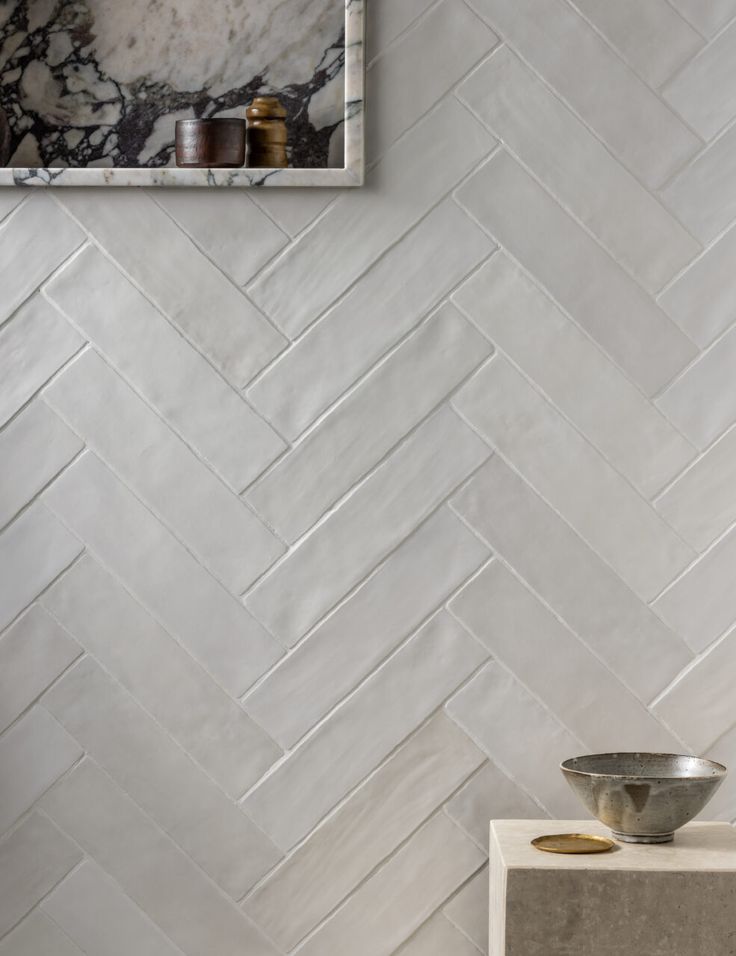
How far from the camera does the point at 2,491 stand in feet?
4.76

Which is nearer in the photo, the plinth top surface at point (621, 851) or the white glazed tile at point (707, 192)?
the plinth top surface at point (621, 851)

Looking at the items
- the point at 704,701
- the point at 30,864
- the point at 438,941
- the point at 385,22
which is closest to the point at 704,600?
the point at 704,701

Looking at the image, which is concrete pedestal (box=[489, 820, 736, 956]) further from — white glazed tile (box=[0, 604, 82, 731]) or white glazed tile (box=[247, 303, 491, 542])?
white glazed tile (box=[0, 604, 82, 731])

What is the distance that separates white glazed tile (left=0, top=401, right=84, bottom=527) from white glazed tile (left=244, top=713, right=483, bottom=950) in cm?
63

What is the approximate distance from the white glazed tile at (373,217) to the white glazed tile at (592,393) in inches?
6.3

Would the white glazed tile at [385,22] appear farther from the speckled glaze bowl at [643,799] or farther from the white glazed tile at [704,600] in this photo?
the speckled glaze bowl at [643,799]

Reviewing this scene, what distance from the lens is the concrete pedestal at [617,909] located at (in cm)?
114

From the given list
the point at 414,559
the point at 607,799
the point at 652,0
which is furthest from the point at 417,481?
the point at 652,0

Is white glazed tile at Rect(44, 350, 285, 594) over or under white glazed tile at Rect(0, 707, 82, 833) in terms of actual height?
over

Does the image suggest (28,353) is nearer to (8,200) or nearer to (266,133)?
(8,200)

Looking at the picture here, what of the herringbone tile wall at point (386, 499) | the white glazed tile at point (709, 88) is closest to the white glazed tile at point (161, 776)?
the herringbone tile wall at point (386, 499)

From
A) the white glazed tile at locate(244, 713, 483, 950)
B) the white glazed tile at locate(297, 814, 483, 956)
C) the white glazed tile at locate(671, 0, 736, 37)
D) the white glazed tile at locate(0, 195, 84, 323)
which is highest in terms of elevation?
the white glazed tile at locate(0, 195, 84, 323)

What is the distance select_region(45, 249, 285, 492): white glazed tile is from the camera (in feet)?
4.69

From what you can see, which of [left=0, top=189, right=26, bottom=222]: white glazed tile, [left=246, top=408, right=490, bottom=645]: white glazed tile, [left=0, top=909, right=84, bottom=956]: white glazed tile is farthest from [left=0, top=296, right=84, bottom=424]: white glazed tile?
[left=0, top=909, right=84, bottom=956]: white glazed tile
